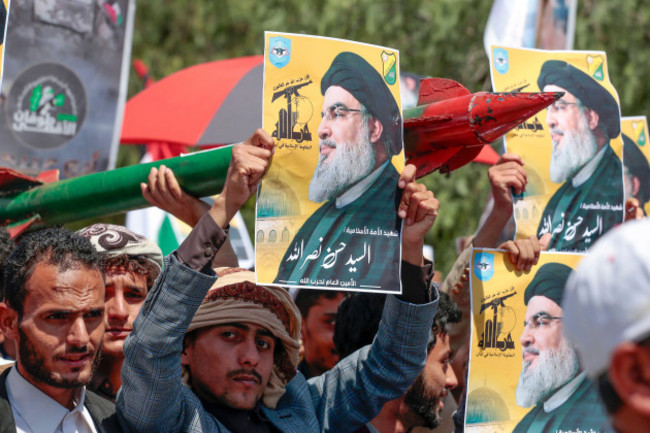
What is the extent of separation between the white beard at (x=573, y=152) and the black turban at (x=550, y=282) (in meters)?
0.31

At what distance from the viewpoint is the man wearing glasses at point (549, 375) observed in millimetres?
2896

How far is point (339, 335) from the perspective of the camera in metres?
3.42

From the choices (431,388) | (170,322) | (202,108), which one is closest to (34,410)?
(170,322)

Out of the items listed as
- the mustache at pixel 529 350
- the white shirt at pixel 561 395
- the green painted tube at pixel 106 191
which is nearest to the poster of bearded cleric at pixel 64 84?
the green painted tube at pixel 106 191

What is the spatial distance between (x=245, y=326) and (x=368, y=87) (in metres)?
0.74

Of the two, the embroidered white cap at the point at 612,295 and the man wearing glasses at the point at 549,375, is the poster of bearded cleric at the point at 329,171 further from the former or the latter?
the embroidered white cap at the point at 612,295

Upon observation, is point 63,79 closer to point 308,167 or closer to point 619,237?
point 308,167

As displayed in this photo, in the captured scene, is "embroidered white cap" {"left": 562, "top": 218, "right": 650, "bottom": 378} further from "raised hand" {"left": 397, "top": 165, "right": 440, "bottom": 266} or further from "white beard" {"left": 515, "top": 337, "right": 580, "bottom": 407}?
"white beard" {"left": 515, "top": 337, "right": 580, "bottom": 407}

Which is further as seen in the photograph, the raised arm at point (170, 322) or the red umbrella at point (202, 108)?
the red umbrella at point (202, 108)

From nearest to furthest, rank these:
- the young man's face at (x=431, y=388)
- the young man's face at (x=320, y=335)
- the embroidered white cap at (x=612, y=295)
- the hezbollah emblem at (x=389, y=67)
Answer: the embroidered white cap at (x=612, y=295) → the hezbollah emblem at (x=389, y=67) → the young man's face at (x=431, y=388) → the young man's face at (x=320, y=335)

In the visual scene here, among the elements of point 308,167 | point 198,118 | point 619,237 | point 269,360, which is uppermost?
point 198,118

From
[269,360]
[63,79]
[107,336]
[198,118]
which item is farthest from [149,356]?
[198,118]

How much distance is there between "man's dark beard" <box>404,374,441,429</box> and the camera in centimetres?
338

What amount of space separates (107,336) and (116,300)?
11cm
